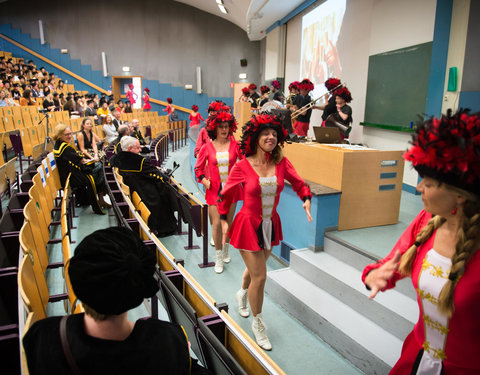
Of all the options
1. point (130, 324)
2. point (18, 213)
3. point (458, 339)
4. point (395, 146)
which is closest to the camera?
point (130, 324)

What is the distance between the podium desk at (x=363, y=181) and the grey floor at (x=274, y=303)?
123mm

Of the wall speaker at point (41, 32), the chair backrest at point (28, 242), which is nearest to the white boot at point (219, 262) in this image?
the chair backrest at point (28, 242)

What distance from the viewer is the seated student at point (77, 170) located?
4.70 m

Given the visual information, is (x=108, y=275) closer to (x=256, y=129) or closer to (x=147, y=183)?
(x=256, y=129)

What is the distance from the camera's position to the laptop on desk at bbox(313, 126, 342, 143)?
13.1 ft

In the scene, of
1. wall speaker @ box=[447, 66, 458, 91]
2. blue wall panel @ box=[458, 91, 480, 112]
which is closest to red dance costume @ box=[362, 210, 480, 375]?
blue wall panel @ box=[458, 91, 480, 112]

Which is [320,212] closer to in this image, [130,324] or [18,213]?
[130,324]

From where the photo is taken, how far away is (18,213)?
2.91 meters

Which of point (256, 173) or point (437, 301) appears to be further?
point (256, 173)

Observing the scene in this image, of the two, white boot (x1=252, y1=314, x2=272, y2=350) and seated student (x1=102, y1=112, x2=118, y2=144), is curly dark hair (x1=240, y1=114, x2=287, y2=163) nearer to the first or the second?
white boot (x1=252, y1=314, x2=272, y2=350)

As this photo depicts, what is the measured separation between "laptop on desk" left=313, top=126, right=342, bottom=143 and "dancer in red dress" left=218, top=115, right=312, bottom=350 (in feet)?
5.59

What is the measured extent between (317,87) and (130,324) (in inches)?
322

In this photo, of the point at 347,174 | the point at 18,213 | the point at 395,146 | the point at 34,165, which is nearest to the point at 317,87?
the point at 395,146

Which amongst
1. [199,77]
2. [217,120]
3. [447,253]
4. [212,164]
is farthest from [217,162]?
[199,77]
